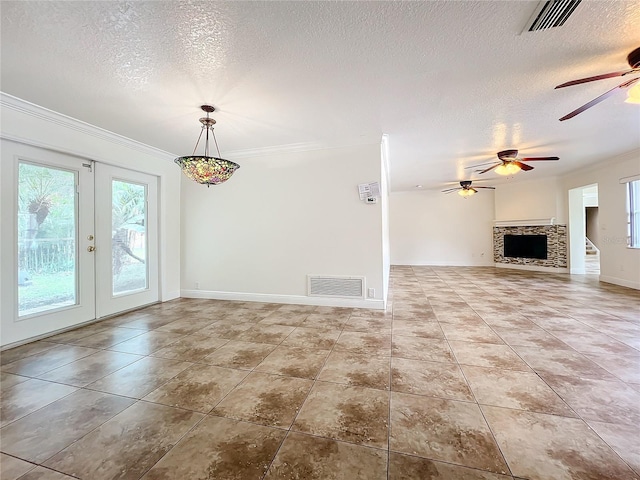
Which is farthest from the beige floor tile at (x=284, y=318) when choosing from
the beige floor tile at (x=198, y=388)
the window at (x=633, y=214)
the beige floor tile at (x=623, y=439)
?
the window at (x=633, y=214)

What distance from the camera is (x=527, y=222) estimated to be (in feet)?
25.1

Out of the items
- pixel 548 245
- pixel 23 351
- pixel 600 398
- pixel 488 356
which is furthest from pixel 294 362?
pixel 548 245

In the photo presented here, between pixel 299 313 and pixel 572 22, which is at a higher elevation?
pixel 572 22

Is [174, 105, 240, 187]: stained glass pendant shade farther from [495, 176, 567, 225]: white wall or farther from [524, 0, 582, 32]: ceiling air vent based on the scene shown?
[495, 176, 567, 225]: white wall

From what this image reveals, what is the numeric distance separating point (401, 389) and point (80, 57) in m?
3.50

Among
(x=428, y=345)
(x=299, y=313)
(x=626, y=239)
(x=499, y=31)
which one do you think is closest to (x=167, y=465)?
(x=428, y=345)

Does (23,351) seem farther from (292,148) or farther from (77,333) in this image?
(292,148)

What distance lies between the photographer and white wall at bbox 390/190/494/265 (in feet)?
28.3

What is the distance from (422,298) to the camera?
4590 millimetres

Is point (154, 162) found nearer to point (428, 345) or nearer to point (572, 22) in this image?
point (428, 345)

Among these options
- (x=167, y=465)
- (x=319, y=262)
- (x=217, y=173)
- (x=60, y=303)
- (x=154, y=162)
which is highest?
(x=154, y=162)

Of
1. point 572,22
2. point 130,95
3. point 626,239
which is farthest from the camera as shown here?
point 626,239

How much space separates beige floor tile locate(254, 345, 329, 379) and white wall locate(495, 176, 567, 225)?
7188 mm

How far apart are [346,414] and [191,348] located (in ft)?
5.78
